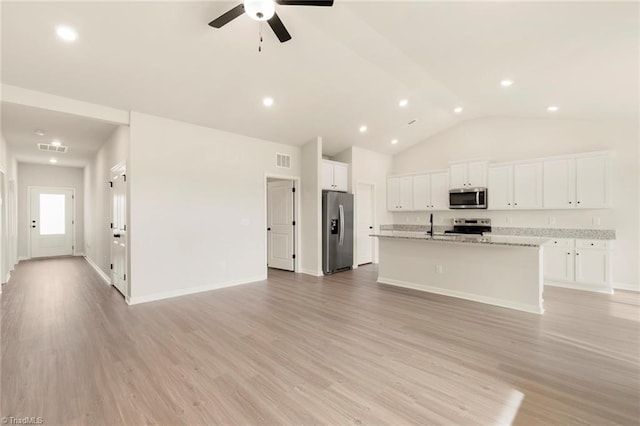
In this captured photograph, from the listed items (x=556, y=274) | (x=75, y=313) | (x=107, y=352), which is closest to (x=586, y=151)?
(x=556, y=274)

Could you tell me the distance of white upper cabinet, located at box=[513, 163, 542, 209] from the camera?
5.41m

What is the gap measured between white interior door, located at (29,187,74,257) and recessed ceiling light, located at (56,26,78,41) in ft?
26.0

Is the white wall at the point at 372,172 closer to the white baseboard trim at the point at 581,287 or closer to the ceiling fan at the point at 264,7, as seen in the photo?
the white baseboard trim at the point at 581,287

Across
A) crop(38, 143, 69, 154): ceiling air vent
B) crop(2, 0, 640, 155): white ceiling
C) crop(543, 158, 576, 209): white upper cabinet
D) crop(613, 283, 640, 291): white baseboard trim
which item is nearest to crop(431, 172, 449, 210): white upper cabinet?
crop(543, 158, 576, 209): white upper cabinet

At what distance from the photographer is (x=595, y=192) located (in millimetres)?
4871

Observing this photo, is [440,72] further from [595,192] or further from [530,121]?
[595,192]

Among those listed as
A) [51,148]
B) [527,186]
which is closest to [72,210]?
[51,148]

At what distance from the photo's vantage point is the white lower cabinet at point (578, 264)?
187 inches

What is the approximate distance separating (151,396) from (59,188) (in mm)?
9559

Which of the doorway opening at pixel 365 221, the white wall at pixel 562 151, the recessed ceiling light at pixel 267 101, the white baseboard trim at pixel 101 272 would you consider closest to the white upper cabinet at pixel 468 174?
the white wall at pixel 562 151

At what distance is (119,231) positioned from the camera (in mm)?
4816

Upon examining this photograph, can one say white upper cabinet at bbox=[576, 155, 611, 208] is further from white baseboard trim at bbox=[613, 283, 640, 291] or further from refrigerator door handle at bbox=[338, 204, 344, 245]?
refrigerator door handle at bbox=[338, 204, 344, 245]

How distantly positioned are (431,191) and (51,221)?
10961 mm

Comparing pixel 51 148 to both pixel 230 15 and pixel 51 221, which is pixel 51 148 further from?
pixel 230 15
